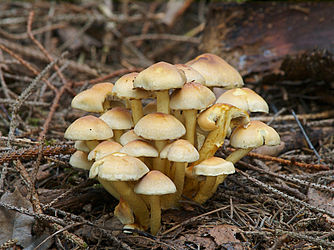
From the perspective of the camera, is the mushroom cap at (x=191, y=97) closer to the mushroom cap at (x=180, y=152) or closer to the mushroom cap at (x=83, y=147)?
the mushroom cap at (x=180, y=152)

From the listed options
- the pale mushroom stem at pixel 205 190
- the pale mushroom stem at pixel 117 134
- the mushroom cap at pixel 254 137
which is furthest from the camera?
the pale mushroom stem at pixel 117 134

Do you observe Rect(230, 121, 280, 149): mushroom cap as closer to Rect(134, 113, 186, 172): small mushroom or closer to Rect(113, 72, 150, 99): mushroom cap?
Rect(134, 113, 186, 172): small mushroom

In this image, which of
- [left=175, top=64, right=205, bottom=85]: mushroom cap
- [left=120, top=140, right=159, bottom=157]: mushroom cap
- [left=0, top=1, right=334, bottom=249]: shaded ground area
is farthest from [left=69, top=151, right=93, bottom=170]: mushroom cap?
[left=175, top=64, right=205, bottom=85]: mushroom cap

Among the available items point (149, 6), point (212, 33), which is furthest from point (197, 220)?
point (149, 6)

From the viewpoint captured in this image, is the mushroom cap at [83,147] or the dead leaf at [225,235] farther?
the mushroom cap at [83,147]

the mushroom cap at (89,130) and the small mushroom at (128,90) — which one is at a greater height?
the small mushroom at (128,90)

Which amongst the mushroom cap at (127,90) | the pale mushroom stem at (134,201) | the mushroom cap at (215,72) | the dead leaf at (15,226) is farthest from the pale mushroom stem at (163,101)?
the dead leaf at (15,226)

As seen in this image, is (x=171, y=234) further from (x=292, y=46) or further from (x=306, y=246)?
(x=292, y=46)
